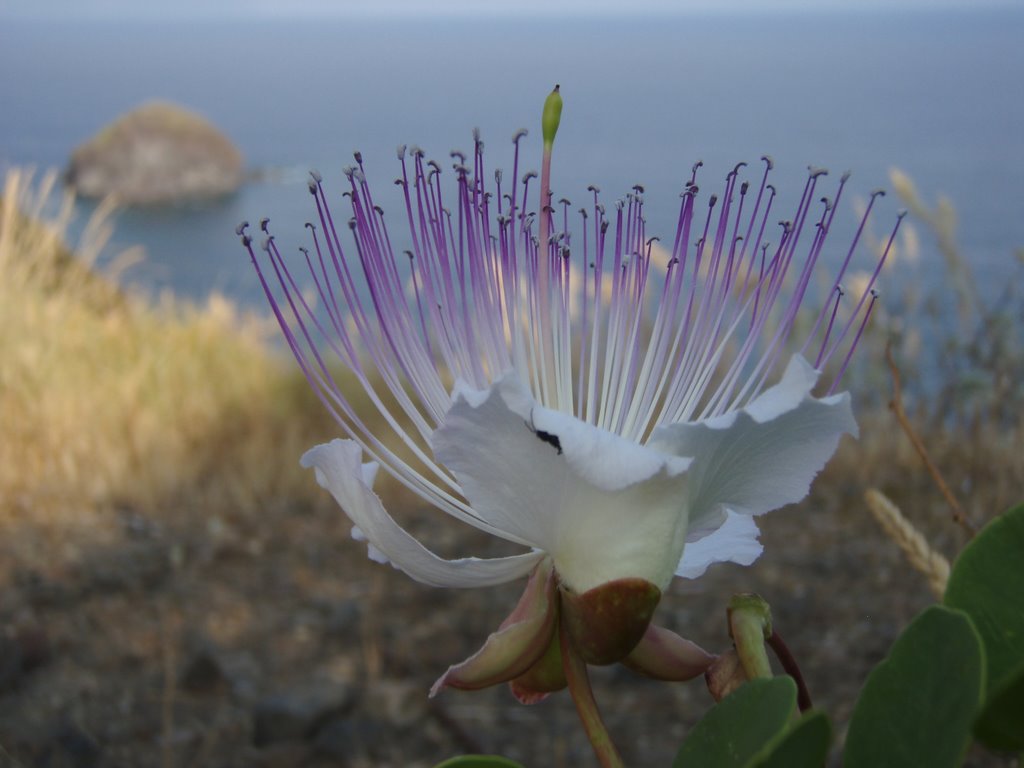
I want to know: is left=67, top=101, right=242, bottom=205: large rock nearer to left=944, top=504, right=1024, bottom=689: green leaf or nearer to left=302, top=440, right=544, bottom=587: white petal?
left=302, top=440, right=544, bottom=587: white petal

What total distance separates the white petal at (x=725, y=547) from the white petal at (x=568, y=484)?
0.09m

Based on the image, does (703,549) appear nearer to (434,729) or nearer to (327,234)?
(327,234)

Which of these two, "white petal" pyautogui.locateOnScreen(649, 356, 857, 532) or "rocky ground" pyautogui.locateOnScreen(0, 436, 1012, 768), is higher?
"white petal" pyautogui.locateOnScreen(649, 356, 857, 532)

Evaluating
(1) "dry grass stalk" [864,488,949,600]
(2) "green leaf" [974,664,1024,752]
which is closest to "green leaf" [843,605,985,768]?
(2) "green leaf" [974,664,1024,752]

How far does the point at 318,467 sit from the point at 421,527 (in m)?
2.47

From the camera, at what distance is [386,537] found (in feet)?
2.02

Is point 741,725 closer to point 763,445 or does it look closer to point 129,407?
point 763,445

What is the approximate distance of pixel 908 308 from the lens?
135 inches

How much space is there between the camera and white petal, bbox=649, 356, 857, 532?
553 mm

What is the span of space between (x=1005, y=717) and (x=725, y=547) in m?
0.28

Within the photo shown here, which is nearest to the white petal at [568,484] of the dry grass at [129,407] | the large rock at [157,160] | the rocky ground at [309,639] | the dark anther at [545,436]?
the dark anther at [545,436]

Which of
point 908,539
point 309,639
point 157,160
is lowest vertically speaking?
point 157,160

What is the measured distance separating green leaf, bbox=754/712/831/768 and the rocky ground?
1578mm

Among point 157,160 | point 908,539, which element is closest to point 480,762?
point 908,539
